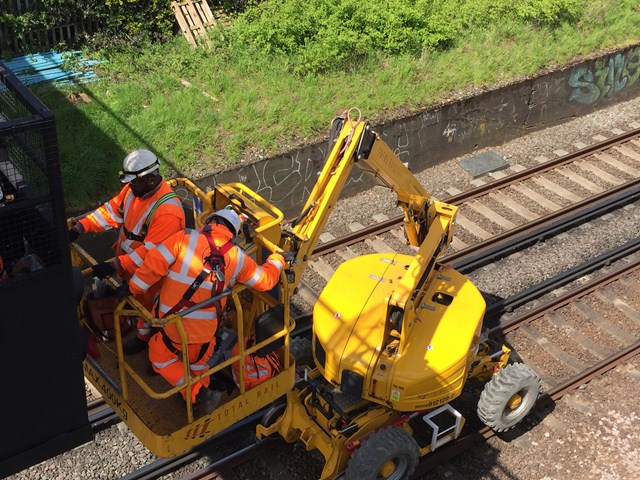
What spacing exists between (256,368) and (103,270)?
1.65 m

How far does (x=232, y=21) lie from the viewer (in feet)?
58.2

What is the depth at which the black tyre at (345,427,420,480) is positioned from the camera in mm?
8109

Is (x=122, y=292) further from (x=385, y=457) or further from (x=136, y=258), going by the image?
(x=385, y=457)

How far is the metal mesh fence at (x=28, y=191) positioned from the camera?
4.92m

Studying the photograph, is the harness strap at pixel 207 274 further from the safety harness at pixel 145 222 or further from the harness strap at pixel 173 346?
the safety harness at pixel 145 222

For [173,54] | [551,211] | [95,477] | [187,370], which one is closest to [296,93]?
[173,54]

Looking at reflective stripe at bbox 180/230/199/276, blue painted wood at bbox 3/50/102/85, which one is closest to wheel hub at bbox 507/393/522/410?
reflective stripe at bbox 180/230/199/276

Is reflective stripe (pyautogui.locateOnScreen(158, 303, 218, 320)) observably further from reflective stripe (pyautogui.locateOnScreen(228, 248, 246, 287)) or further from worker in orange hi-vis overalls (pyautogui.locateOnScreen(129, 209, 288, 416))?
reflective stripe (pyautogui.locateOnScreen(228, 248, 246, 287))

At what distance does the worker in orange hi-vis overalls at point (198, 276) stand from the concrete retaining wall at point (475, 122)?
714 cm

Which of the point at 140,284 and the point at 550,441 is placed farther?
the point at 550,441

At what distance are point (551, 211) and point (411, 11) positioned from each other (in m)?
6.09

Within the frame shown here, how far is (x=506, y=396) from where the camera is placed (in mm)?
9211

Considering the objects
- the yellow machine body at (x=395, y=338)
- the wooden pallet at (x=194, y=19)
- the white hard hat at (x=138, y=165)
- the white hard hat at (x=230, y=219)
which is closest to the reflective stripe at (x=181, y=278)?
the white hard hat at (x=230, y=219)

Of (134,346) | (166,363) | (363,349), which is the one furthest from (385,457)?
(134,346)
